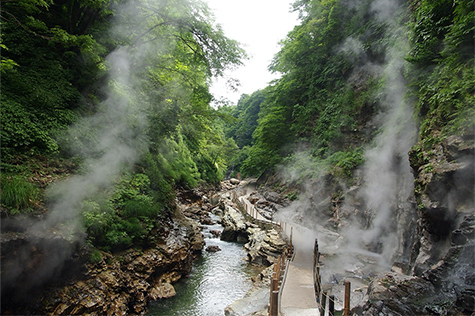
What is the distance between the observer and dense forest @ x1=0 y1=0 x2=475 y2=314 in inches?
277

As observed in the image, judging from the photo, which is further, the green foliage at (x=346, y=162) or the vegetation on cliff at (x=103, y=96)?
the green foliage at (x=346, y=162)

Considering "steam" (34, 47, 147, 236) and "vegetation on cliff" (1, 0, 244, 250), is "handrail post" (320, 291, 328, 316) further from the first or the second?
"steam" (34, 47, 147, 236)

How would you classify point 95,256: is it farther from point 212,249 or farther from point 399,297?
point 399,297

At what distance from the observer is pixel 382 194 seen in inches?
507

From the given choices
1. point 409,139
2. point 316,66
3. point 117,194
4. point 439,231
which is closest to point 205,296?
point 117,194

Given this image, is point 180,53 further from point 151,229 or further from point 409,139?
point 409,139

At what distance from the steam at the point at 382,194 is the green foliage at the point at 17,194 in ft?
35.5

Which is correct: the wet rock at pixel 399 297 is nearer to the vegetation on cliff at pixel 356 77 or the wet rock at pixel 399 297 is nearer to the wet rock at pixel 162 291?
the vegetation on cliff at pixel 356 77

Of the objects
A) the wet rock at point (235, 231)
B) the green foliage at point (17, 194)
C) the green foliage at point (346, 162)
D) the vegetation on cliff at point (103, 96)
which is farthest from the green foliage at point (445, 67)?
the wet rock at point (235, 231)

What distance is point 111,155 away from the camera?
9547 mm

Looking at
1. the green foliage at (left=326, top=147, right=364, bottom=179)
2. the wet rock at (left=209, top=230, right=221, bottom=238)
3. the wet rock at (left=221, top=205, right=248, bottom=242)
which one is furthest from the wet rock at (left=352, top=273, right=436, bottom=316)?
the wet rock at (left=209, top=230, right=221, bottom=238)

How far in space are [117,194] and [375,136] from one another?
1482 cm

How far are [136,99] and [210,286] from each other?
885 cm

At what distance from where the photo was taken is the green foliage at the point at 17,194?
559 centimetres
